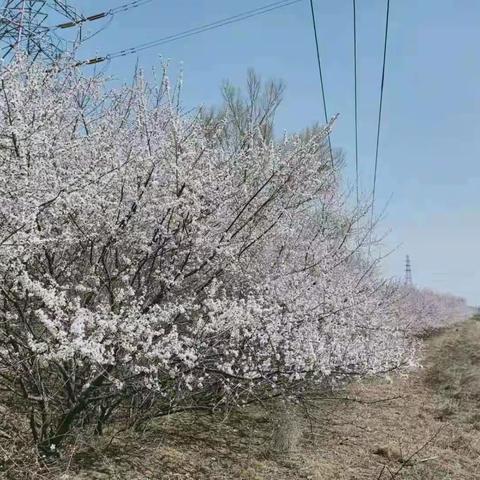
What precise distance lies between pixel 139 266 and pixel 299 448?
2642 millimetres

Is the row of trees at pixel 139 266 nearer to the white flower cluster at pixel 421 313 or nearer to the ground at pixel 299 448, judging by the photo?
the ground at pixel 299 448

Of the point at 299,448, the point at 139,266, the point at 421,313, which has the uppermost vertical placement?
the point at 421,313

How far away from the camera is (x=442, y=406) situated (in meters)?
9.38

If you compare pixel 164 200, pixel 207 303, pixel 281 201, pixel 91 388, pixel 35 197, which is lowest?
pixel 91 388

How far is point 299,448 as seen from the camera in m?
5.96

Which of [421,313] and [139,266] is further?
[421,313]

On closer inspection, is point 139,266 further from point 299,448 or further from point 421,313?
point 421,313

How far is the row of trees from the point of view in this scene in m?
3.98

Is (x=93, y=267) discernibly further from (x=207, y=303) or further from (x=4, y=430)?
(x=4, y=430)

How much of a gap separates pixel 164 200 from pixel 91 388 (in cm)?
159

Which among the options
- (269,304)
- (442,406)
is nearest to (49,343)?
(269,304)

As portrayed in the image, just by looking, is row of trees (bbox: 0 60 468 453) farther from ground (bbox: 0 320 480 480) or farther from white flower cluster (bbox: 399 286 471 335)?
white flower cluster (bbox: 399 286 471 335)

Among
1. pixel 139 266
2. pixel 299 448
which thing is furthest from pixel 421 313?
pixel 139 266

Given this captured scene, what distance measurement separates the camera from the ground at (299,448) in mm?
4816
